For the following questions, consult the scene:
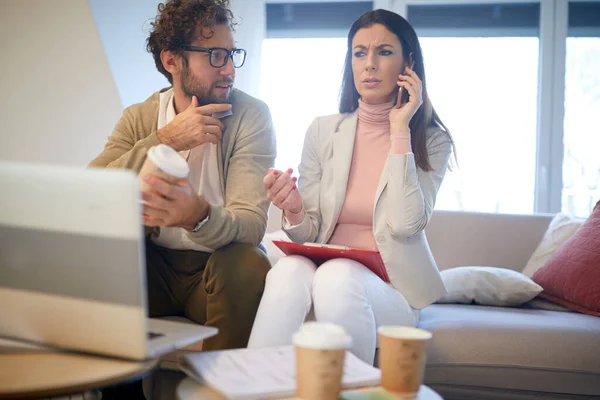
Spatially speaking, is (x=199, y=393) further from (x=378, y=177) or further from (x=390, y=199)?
(x=378, y=177)

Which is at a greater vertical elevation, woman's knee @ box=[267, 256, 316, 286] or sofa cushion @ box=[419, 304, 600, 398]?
woman's knee @ box=[267, 256, 316, 286]

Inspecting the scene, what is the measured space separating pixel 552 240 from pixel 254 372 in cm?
169

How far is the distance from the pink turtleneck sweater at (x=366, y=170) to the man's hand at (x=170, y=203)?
60 centimetres

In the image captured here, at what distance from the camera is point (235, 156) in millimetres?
1914

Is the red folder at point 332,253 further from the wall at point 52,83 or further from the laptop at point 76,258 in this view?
the wall at point 52,83

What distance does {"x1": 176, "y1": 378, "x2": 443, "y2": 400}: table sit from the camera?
0.97 metres

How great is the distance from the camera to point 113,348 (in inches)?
36.9

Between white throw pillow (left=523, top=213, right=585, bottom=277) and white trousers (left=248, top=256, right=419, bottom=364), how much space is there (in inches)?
36.4

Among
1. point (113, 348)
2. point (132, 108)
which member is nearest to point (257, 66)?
point (132, 108)

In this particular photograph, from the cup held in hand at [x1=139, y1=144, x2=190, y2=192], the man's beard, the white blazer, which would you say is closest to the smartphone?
the white blazer

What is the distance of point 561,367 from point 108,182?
1470 millimetres

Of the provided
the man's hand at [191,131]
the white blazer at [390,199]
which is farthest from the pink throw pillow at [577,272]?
the man's hand at [191,131]

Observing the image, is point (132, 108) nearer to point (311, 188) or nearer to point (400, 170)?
point (311, 188)

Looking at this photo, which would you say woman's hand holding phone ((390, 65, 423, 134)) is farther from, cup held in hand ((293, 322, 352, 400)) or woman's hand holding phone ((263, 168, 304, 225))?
cup held in hand ((293, 322, 352, 400))
